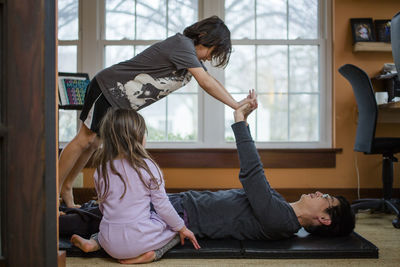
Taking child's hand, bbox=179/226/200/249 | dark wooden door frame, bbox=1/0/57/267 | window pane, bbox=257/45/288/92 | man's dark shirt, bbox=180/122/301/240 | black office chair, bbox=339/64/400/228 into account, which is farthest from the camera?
window pane, bbox=257/45/288/92

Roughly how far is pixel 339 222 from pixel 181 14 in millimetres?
2589

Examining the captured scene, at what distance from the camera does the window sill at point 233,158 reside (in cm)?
374

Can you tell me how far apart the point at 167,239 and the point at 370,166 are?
2564mm

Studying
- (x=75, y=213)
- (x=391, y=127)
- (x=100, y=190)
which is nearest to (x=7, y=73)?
(x=100, y=190)

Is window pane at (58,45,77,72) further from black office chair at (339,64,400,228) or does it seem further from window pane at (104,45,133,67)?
black office chair at (339,64,400,228)

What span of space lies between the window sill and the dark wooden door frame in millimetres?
2614

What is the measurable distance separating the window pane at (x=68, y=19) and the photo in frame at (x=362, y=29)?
101 inches

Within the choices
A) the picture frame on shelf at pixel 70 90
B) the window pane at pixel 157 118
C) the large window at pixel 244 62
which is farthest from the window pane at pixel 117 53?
the picture frame on shelf at pixel 70 90

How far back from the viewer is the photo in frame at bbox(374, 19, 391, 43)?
144 inches

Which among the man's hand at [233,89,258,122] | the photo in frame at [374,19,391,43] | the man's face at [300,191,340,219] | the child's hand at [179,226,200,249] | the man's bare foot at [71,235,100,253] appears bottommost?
the man's bare foot at [71,235,100,253]

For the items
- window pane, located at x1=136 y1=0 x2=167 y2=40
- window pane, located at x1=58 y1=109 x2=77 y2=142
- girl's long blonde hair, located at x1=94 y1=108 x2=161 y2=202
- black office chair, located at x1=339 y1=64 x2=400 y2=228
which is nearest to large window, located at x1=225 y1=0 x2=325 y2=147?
window pane, located at x1=136 y1=0 x2=167 y2=40

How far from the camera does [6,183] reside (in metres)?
1.13

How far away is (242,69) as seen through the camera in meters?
3.87

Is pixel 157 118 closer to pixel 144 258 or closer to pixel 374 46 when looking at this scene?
pixel 374 46
